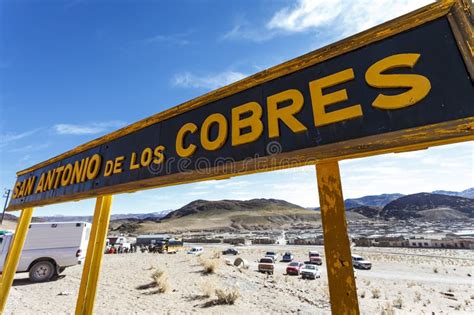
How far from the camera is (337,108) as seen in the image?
213 centimetres

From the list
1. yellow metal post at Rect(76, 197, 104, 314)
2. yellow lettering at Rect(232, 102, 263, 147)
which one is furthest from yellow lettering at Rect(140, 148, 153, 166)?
yellow lettering at Rect(232, 102, 263, 147)

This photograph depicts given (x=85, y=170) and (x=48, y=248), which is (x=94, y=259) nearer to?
(x=85, y=170)

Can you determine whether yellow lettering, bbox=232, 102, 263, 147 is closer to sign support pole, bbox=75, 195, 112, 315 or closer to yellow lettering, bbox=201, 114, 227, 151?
yellow lettering, bbox=201, 114, 227, 151

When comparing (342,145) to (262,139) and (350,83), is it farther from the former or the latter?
(262,139)

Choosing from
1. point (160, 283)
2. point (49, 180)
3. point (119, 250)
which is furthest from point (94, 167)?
point (119, 250)

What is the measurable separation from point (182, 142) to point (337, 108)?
6.69 feet

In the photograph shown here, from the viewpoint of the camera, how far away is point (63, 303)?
8500 millimetres

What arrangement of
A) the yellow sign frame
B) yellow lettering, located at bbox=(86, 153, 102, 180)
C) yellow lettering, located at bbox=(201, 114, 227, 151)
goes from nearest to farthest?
the yellow sign frame, yellow lettering, located at bbox=(201, 114, 227, 151), yellow lettering, located at bbox=(86, 153, 102, 180)

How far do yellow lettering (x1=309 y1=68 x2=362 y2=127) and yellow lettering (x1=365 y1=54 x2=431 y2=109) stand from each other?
16cm

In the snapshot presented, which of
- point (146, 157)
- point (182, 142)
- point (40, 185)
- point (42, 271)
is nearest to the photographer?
point (182, 142)

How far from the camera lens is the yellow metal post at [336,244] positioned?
6.00ft

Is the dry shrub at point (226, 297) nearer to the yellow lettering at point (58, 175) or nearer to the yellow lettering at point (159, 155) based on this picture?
the yellow lettering at point (58, 175)

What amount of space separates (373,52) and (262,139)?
123cm

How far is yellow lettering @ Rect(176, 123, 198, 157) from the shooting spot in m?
3.20
